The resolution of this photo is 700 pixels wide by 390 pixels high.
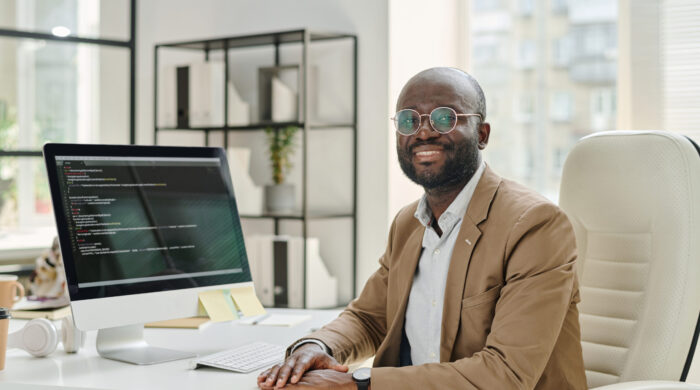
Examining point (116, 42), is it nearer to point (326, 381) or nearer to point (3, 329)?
point (3, 329)

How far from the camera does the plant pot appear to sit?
3596mm

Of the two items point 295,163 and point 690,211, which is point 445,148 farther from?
point 295,163

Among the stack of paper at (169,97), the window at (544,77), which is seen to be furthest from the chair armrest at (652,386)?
the stack of paper at (169,97)

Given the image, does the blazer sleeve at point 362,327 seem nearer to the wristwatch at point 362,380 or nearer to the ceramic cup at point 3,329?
the wristwatch at point 362,380

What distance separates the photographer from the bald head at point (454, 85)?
5.39 ft

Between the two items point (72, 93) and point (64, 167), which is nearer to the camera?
point (64, 167)

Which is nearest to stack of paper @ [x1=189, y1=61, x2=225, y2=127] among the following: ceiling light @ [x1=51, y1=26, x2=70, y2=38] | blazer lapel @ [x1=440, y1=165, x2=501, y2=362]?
ceiling light @ [x1=51, y1=26, x2=70, y2=38]

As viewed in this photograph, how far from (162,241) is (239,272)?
0.69ft

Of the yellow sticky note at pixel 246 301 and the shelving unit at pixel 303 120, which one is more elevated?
the shelving unit at pixel 303 120

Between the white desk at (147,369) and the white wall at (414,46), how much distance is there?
1675 millimetres

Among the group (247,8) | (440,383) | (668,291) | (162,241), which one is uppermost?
(247,8)

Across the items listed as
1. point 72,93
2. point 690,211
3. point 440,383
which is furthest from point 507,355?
point 72,93

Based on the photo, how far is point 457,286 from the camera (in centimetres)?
153

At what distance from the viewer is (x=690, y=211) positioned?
1.64m
